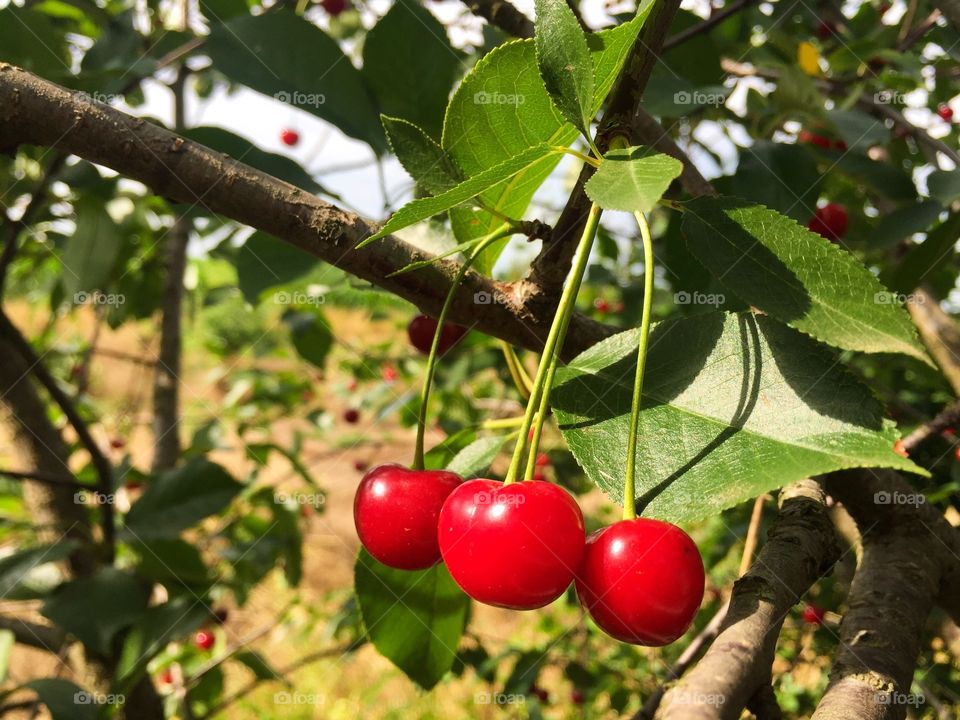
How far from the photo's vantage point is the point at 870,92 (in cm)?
150

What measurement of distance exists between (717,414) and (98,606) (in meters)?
1.03

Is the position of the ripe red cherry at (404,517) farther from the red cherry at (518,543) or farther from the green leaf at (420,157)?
the green leaf at (420,157)

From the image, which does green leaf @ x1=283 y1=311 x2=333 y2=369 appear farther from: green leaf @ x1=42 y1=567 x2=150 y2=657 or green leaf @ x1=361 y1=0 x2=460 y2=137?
green leaf @ x1=361 y1=0 x2=460 y2=137

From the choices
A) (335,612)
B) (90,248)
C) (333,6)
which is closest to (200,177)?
(90,248)

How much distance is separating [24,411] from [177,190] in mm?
863

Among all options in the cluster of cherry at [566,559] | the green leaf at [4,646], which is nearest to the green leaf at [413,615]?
the cluster of cherry at [566,559]

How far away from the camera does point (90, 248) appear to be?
55.2 inches

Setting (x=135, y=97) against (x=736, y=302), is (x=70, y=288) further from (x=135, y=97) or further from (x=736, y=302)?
(x=736, y=302)

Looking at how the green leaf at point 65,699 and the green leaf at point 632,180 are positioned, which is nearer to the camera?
the green leaf at point 632,180

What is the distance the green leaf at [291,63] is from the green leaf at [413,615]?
0.52m

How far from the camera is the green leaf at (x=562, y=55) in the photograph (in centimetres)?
46

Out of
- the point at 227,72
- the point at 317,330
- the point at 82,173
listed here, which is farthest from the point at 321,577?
the point at 227,72
